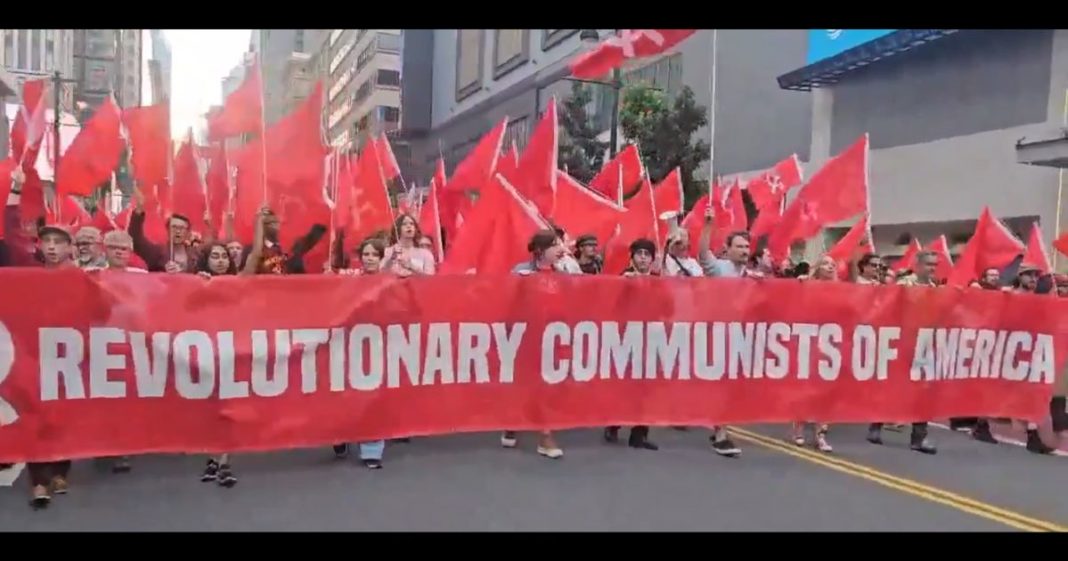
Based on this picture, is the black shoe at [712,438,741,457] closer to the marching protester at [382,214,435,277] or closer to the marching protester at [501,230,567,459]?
the marching protester at [501,230,567,459]

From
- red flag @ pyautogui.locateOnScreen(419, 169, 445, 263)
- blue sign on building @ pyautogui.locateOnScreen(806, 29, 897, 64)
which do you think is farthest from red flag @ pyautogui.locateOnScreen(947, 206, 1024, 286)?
blue sign on building @ pyautogui.locateOnScreen(806, 29, 897, 64)

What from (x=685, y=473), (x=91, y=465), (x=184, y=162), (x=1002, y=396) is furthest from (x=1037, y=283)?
(x=184, y=162)

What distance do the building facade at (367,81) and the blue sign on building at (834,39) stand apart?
58.0 meters

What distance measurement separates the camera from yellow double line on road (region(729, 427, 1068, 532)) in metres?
5.34

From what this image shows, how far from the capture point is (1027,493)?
6156mm

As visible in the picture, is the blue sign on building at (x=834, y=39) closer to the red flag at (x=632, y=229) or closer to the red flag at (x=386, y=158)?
the red flag at (x=386, y=158)

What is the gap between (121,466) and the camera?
602cm

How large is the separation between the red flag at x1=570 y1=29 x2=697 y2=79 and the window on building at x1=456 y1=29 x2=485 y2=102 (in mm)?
51410

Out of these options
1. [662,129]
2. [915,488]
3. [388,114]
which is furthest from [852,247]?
[388,114]

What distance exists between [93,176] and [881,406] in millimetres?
8889

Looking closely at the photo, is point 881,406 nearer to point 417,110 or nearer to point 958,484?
point 958,484

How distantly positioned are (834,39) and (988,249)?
17132mm

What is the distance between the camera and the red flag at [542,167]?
8.17 m

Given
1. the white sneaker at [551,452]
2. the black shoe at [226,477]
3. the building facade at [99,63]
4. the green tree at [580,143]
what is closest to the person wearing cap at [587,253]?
the white sneaker at [551,452]
